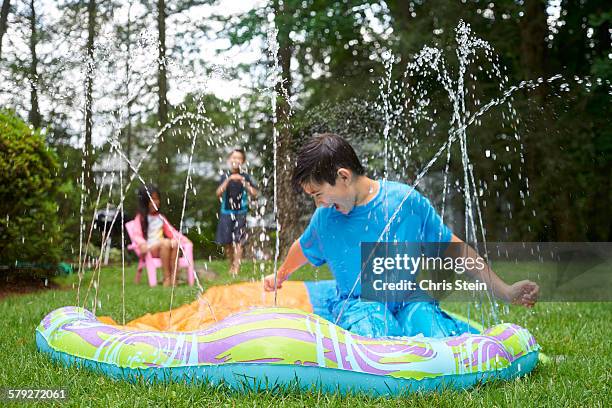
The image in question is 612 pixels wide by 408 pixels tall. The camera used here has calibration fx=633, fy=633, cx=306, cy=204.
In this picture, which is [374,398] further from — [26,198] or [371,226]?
[26,198]

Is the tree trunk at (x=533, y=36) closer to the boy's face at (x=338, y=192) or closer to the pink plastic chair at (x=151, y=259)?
the pink plastic chair at (x=151, y=259)

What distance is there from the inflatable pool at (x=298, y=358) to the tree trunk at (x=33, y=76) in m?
7.86

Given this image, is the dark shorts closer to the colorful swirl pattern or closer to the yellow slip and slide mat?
the yellow slip and slide mat

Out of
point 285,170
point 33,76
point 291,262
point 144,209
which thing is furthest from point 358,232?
point 33,76

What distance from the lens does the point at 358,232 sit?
2.90m

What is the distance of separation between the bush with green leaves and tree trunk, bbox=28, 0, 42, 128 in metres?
3.29

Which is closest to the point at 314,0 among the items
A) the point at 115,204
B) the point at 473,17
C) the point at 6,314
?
the point at 473,17

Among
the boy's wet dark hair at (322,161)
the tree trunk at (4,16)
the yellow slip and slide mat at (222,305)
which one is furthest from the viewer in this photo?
the tree trunk at (4,16)

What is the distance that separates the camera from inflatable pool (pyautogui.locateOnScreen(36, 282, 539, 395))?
1992mm

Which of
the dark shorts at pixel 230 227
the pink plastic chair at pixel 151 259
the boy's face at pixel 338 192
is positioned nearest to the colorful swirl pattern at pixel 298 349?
the boy's face at pixel 338 192

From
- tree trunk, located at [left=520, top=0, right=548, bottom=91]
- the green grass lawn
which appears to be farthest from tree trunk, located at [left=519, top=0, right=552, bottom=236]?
the green grass lawn

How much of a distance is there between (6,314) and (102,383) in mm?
A: 2386

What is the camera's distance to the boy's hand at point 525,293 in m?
2.36

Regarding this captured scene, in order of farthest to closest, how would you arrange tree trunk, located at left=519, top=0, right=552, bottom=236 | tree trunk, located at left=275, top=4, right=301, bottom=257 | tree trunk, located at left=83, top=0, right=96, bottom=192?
1. tree trunk, located at left=83, top=0, right=96, bottom=192
2. tree trunk, located at left=519, top=0, right=552, bottom=236
3. tree trunk, located at left=275, top=4, right=301, bottom=257
